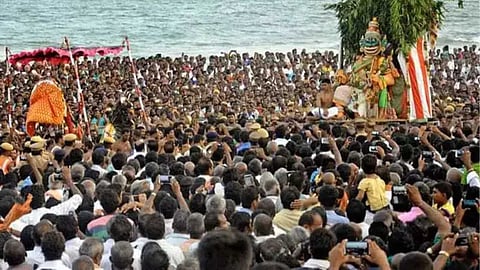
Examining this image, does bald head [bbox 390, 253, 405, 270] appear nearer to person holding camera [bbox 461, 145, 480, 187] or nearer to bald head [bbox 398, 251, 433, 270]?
bald head [bbox 398, 251, 433, 270]

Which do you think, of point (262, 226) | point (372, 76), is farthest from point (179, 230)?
point (372, 76)

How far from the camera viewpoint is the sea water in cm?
4622

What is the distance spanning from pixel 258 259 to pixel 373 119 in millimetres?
9619

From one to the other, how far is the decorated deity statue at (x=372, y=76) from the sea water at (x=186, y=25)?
82.0ft

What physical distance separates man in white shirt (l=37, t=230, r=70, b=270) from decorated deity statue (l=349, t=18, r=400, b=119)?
10008mm

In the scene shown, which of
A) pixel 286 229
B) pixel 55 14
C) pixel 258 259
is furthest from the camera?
pixel 55 14

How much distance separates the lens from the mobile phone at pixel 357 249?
5.68 meters

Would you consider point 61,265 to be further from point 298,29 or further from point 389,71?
point 298,29

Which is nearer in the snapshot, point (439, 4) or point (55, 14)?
point (439, 4)

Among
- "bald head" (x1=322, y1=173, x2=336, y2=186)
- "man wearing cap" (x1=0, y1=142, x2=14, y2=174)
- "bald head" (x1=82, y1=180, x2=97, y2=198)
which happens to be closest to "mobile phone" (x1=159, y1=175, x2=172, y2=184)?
"bald head" (x1=82, y1=180, x2=97, y2=198)

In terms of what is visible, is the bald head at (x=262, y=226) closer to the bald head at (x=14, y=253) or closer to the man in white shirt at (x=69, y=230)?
the man in white shirt at (x=69, y=230)

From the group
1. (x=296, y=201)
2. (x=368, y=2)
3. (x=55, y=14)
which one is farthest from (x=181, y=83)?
(x=55, y=14)

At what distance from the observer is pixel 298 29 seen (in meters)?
53.5

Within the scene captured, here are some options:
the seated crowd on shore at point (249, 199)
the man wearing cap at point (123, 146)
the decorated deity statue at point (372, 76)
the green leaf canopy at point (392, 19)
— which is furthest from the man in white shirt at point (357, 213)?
the green leaf canopy at point (392, 19)
